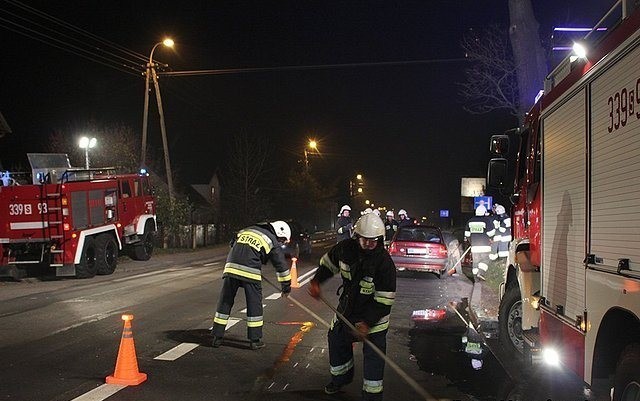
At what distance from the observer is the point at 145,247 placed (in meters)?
21.4

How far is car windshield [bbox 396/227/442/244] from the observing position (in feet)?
55.2

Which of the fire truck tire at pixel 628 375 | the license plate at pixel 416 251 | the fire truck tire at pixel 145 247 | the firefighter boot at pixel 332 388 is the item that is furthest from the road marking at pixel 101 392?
the fire truck tire at pixel 145 247

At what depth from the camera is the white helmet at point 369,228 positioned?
5.28 metres

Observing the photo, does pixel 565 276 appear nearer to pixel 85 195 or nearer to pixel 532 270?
pixel 532 270

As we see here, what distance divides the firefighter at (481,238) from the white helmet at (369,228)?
8.49m

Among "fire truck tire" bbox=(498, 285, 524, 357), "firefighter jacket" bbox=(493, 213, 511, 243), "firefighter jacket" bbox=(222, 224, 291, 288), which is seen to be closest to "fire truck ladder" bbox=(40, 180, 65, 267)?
"firefighter jacket" bbox=(222, 224, 291, 288)

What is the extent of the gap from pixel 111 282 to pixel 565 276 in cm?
1239

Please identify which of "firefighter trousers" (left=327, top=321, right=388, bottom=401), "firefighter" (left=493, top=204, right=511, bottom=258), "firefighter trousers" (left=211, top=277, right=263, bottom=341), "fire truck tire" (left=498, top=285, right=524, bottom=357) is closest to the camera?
"firefighter trousers" (left=327, top=321, right=388, bottom=401)

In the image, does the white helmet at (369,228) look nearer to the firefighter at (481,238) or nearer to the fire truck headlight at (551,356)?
the fire truck headlight at (551,356)

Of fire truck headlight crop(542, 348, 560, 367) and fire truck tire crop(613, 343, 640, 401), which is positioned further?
fire truck headlight crop(542, 348, 560, 367)

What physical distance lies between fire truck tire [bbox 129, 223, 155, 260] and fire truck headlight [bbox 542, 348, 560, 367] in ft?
55.9

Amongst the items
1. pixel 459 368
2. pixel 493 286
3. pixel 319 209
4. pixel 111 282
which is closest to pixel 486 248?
pixel 493 286

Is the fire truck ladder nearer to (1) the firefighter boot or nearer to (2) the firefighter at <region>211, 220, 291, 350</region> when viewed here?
(2) the firefighter at <region>211, 220, 291, 350</region>

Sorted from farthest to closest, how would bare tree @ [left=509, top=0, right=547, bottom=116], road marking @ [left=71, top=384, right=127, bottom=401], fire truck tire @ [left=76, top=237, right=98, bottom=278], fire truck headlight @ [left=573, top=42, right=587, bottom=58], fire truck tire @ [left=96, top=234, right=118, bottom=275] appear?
fire truck tire @ [left=96, top=234, right=118, bottom=275], fire truck tire @ [left=76, top=237, right=98, bottom=278], bare tree @ [left=509, top=0, right=547, bottom=116], road marking @ [left=71, top=384, right=127, bottom=401], fire truck headlight @ [left=573, top=42, right=587, bottom=58]
